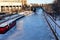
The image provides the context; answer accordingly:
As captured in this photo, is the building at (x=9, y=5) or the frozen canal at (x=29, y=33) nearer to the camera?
Result: the frozen canal at (x=29, y=33)

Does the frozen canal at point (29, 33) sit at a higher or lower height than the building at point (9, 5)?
higher

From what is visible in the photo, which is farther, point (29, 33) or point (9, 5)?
point (9, 5)

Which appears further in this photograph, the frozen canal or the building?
the building

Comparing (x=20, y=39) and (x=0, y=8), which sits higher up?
(x=20, y=39)

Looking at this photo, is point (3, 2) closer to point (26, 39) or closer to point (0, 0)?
point (0, 0)

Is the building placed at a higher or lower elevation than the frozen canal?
lower

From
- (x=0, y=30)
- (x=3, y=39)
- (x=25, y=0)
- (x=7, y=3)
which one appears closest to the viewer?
(x=3, y=39)

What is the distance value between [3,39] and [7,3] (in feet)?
178

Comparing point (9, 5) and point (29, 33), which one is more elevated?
point (29, 33)

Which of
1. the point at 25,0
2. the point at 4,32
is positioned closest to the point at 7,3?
the point at 25,0

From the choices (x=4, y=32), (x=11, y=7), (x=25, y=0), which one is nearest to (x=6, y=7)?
(x=11, y=7)

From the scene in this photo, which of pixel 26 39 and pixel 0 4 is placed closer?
pixel 26 39

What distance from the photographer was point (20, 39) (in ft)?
28.9

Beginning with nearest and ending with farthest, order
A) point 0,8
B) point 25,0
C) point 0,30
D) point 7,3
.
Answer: point 0,30
point 0,8
point 7,3
point 25,0
